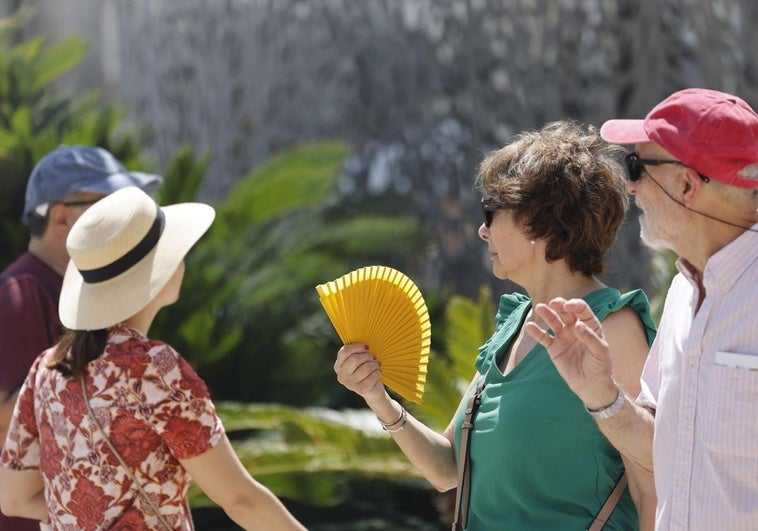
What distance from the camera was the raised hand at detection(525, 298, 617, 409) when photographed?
7.12 feet

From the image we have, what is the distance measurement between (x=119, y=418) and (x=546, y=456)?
0.99m

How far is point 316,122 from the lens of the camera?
346 inches

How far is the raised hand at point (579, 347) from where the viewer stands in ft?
7.12

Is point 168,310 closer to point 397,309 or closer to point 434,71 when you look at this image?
point 434,71

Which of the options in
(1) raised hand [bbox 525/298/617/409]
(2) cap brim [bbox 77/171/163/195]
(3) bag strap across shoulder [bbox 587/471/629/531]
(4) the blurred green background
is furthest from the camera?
(4) the blurred green background

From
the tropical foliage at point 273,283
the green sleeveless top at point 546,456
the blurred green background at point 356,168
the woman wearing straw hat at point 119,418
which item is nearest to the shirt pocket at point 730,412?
the green sleeveless top at point 546,456

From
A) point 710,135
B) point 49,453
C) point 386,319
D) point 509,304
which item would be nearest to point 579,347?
point 710,135

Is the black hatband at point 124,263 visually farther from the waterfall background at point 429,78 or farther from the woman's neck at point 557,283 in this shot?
the waterfall background at point 429,78

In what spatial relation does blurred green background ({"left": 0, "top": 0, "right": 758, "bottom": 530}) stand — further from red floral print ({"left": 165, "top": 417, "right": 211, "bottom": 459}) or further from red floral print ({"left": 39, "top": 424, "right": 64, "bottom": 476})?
red floral print ({"left": 165, "top": 417, "right": 211, "bottom": 459})

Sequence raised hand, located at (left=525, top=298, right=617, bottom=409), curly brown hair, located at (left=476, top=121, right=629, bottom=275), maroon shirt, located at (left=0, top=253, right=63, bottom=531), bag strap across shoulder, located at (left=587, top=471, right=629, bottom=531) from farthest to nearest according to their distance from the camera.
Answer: maroon shirt, located at (left=0, top=253, right=63, bottom=531) → curly brown hair, located at (left=476, top=121, right=629, bottom=275) → bag strap across shoulder, located at (left=587, top=471, right=629, bottom=531) → raised hand, located at (left=525, top=298, right=617, bottom=409)

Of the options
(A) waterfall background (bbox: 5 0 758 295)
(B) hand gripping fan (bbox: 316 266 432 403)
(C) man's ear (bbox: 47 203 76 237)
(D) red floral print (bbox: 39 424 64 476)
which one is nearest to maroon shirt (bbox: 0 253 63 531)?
(C) man's ear (bbox: 47 203 76 237)

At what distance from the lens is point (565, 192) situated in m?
2.60

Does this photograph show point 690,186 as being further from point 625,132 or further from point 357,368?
point 357,368

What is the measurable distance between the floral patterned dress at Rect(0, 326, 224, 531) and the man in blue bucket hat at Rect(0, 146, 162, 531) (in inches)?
27.5
